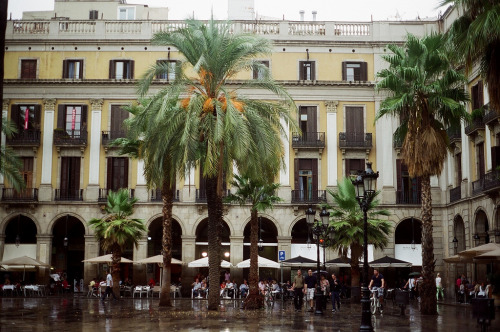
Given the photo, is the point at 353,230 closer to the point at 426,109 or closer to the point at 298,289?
the point at 298,289

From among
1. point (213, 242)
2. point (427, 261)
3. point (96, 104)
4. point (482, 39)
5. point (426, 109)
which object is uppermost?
point (96, 104)

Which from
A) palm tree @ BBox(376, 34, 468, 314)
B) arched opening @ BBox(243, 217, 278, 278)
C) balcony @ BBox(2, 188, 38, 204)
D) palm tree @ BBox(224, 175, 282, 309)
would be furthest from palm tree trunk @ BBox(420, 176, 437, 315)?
balcony @ BBox(2, 188, 38, 204)

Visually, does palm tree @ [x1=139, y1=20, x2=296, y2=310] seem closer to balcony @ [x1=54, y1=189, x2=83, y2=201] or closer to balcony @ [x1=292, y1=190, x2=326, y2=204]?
balcony @ [x1=292, y1=190, x2=326, y2=204]

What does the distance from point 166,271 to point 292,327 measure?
1185 centimetres

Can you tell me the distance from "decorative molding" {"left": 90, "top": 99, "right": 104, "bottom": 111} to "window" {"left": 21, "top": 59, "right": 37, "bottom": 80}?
445 cm

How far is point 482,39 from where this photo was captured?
57.2 feet

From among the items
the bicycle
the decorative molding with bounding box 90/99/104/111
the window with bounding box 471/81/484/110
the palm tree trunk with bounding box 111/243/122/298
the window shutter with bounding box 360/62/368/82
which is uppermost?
the window shutter with bounding box 360/62/368/82

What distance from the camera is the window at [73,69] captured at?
45.3 m

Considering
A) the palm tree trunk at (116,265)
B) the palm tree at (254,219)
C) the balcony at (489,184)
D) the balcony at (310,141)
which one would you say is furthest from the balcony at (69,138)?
the balcony at (489,184)

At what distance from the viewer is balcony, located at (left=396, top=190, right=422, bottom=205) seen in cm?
4347

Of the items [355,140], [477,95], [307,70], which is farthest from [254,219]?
[307,70]

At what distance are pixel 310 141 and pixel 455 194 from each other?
9.50m

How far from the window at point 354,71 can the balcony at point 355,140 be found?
3.74 metres

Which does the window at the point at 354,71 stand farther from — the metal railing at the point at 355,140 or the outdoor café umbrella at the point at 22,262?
the outdoor café umbrella at the point at 22,262
